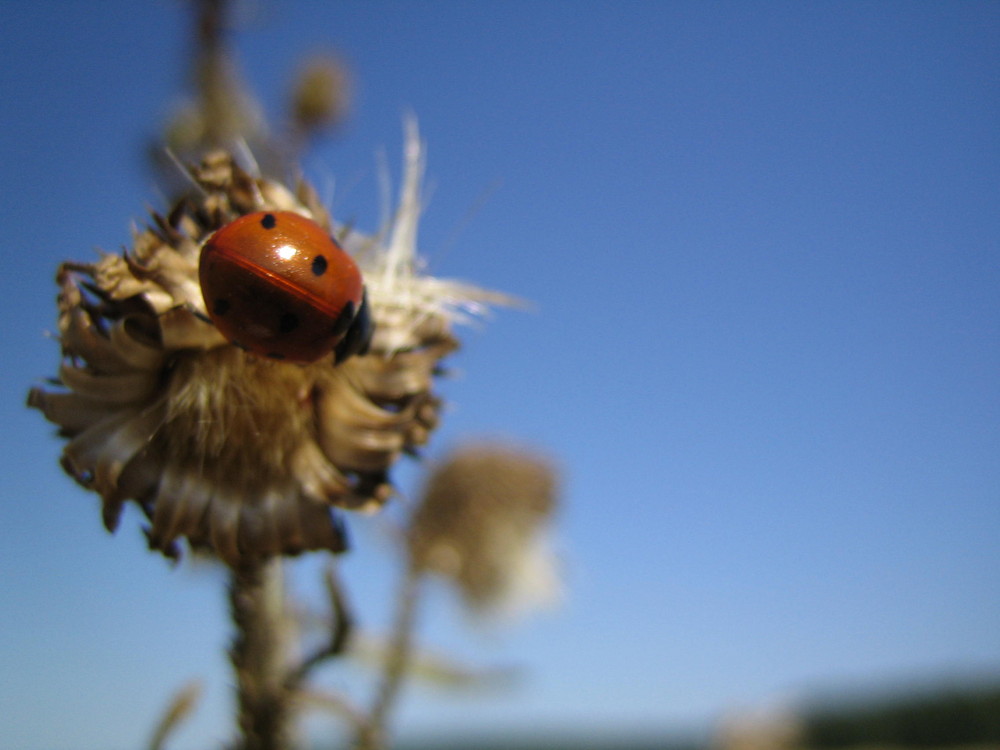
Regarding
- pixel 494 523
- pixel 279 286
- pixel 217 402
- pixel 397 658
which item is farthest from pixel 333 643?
pixel 494 523

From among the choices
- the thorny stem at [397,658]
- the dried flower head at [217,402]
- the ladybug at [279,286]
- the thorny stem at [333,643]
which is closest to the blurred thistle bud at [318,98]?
the thorny stem at [397,658]

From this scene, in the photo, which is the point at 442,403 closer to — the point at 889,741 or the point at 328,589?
the point at 328,589

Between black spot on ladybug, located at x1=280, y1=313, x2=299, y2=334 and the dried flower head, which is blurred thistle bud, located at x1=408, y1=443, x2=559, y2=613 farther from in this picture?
black spot on ladybug, located at x1=280, y1=313, x2=299, y2=334

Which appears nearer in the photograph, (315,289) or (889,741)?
(315,289)

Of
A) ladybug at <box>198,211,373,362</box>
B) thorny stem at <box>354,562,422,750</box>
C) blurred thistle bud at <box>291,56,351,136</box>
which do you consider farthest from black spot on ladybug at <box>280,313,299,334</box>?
blurred thistle bud at <box>291,56,351,136</box>

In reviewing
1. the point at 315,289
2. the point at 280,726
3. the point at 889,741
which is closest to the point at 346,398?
the point at 315,289

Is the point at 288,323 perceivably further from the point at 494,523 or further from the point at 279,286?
the point at 494,523
